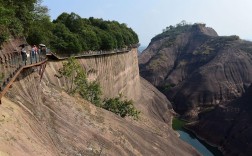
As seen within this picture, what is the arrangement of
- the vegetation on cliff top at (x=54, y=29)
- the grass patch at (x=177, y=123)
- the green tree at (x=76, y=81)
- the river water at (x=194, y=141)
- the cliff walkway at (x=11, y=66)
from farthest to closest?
1. the grass patch at (x=177, y=123)
2. the river water at (x=194, y=141)
3. the green tree at (x=76, y=81)
4. the vegetation on cliff top at (x=54, y=29)
5. the cliff walkway at (x=11, y=66)

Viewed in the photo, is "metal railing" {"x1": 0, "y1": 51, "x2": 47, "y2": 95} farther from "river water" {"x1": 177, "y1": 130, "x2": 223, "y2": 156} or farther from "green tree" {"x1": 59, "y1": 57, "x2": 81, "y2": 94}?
"river water" {"x1": 177, "y1": 130, "x2": 223, "y2": 156}

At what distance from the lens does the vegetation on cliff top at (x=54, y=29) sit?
4056cm

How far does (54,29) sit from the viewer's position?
6706 cm

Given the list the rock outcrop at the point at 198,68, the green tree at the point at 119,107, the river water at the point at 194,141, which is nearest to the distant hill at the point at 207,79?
the rock outcrop at the point at 198,68

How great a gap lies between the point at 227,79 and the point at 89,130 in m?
112

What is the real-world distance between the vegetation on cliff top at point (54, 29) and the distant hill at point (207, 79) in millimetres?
31481

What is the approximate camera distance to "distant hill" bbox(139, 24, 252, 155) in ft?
317

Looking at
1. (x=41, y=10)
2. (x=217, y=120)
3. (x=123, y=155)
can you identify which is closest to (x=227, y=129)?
(x=217, y=120)

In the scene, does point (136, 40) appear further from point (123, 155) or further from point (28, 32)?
point (123, 155)

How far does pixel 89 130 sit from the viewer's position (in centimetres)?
3706

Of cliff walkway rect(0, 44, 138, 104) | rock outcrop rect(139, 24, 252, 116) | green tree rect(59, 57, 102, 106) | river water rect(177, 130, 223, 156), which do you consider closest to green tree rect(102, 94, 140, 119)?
green tree rect(59, 57, 102, 106)

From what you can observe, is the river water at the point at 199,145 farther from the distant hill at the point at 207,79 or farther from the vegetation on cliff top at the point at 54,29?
the vegetation on cliff top at the point at 54,29

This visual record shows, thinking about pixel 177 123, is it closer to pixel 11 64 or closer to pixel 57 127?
pixel 57 127

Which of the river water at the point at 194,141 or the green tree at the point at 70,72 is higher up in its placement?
the green tree at the point at 70,72
